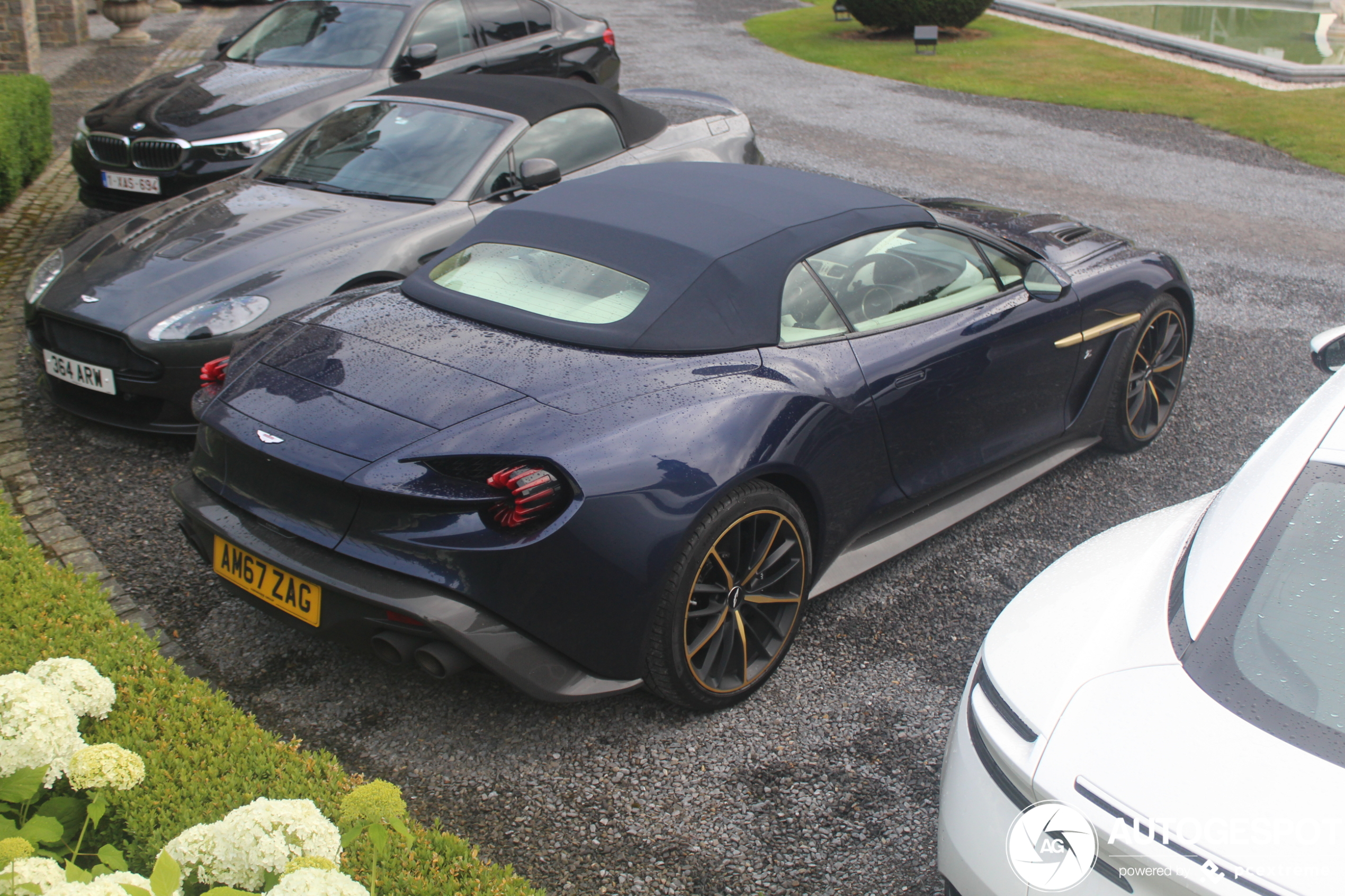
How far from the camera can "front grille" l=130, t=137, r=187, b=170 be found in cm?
701

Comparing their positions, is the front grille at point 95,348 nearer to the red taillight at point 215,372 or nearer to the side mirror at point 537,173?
the red taillight at point 215,372

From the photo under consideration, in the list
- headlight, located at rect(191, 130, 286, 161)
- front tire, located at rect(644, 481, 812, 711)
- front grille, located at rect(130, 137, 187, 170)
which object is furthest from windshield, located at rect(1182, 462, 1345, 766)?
front grille, located at rect(130, 137, 187, 170)

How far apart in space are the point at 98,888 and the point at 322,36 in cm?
785

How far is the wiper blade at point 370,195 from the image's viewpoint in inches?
215

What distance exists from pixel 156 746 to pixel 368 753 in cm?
78

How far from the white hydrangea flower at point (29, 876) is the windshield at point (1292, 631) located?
1.95m

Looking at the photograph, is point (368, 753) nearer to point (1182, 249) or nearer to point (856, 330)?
point (856, 330)

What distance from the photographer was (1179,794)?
5.91 ft

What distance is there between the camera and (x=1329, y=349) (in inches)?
156

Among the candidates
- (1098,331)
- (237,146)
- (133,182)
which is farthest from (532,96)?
(1098,331)

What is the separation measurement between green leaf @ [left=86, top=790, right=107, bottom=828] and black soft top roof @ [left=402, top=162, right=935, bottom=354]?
176 centimetres

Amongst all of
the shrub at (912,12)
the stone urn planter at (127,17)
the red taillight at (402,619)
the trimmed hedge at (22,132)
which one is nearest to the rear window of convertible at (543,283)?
the red taillight at (402,619)

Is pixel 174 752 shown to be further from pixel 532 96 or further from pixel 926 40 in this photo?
pixel 926 40

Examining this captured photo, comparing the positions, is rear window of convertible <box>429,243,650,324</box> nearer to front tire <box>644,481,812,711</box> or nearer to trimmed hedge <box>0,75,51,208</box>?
front tire <box>644,481,812,711</box>
